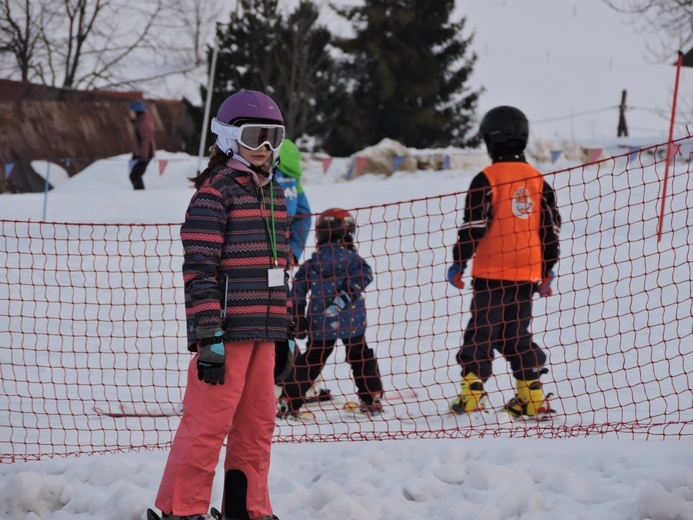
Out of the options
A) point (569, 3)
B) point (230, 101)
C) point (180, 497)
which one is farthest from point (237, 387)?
point (569, 3)

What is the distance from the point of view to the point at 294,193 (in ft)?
22.5

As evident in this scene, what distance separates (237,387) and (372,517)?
775mm

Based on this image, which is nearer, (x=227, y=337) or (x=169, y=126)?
(x=227, y=337)

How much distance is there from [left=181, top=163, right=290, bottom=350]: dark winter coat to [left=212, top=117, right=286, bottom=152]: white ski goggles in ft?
0.35

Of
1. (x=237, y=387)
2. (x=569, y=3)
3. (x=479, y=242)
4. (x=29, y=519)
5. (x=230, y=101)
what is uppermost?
(x=569, y=3)

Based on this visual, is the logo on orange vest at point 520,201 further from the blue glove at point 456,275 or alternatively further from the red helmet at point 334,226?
the red helmet at point 334,226

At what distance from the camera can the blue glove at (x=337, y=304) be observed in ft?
19.7

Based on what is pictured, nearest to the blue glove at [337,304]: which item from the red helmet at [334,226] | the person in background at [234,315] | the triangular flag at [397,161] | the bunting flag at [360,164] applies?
the red helmet at [334,226]

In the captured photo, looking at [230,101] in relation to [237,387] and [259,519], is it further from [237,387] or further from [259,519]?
[259,519]

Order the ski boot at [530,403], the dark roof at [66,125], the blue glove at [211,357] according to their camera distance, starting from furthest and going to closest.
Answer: the dark roof at [66,125], the ski boot at [530,403], the blue glove at [211,357]

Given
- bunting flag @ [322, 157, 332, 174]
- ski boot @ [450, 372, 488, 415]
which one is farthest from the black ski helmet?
bunting flag @ [322, 157, 332, 174]

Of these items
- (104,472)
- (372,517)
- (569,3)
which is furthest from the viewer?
(569,3)

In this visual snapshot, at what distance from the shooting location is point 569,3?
219 ft

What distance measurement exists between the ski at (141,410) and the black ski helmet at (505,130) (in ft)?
7.76
